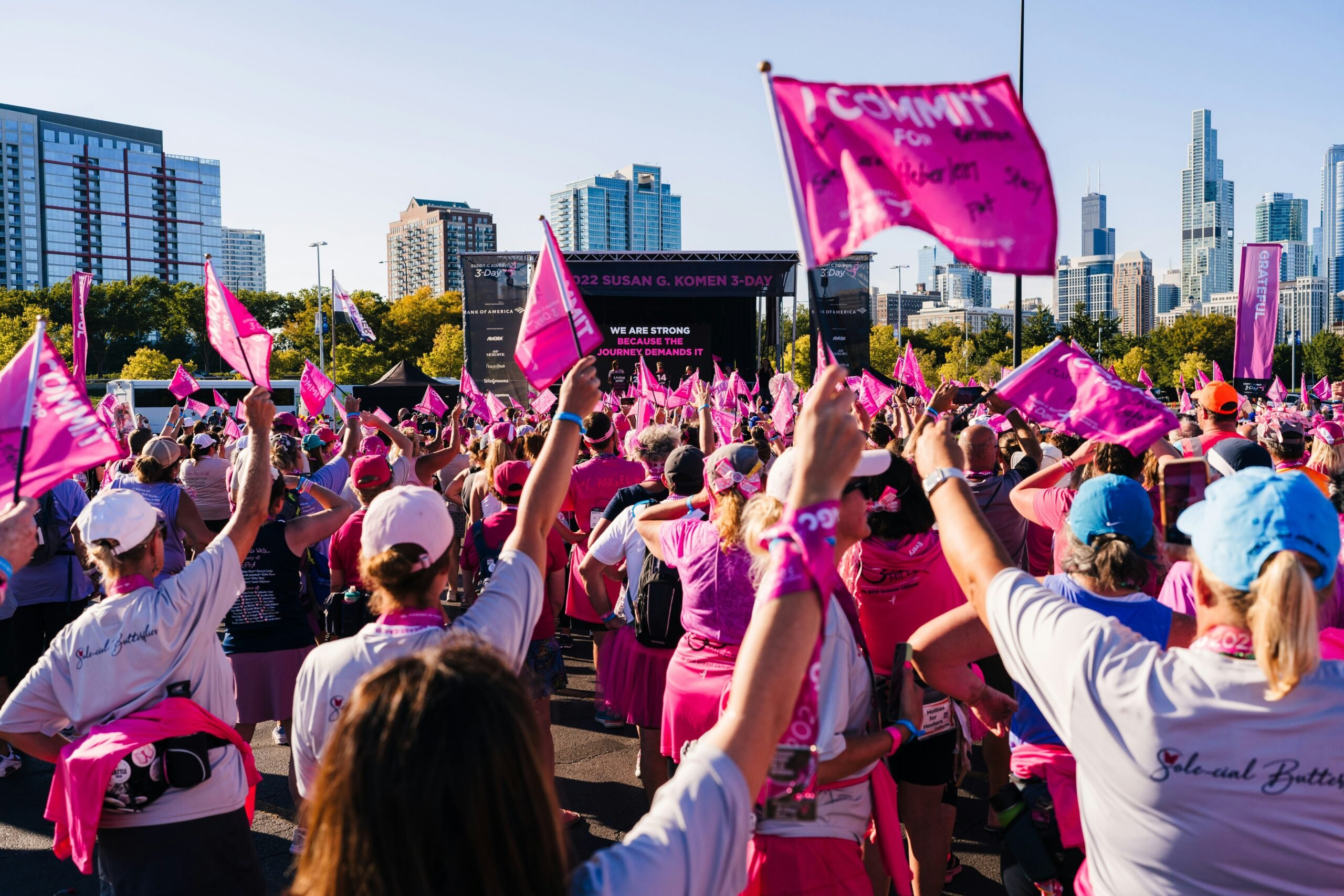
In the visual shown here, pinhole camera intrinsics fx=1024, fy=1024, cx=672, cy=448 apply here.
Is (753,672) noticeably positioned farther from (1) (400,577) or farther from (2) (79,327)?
(2) (79,327)

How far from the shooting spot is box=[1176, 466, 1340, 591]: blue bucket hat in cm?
167

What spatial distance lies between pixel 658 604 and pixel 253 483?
6.14ft

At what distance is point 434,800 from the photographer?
115 cm

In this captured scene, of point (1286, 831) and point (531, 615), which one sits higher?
point (531, 615)

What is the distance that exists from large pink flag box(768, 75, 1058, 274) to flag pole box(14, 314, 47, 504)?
79.5 inches

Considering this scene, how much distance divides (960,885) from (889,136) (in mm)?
3112

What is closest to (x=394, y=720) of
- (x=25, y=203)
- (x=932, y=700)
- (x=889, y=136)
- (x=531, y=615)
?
(x=531, y=615)

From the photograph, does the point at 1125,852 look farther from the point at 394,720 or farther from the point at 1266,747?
the point at 394,720

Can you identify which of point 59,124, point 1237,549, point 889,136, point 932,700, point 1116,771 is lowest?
point 932,700

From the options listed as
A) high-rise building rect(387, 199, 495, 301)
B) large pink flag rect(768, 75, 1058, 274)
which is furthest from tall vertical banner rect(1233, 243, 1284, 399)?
high-rise building rect(387, 199, 495, 301)

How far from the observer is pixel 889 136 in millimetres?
2686

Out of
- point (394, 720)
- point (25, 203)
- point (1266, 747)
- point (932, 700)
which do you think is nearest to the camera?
point (394, 720)

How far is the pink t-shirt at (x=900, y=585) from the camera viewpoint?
3.73 metres

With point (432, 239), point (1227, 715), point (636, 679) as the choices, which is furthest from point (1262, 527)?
point (432, 239)
